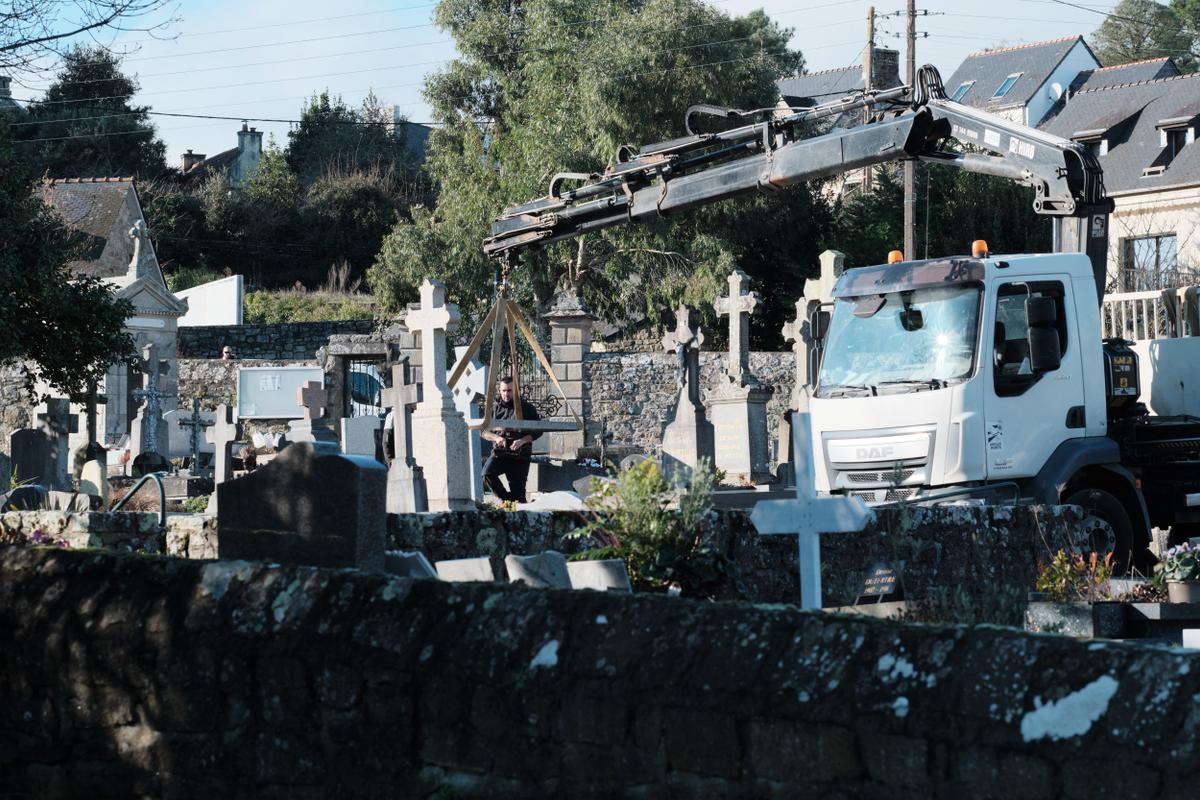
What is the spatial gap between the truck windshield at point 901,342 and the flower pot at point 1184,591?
2809 millimetres

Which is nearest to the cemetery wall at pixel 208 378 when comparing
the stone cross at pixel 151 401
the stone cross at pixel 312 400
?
the stone cross at pixel 151 401

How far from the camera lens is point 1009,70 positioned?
50.3 meters

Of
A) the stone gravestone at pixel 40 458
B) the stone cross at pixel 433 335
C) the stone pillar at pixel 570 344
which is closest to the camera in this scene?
the stone cross at pixel 433 335

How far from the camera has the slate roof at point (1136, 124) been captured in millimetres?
36562

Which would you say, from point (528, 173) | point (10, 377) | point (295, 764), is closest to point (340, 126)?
point (528, 173)

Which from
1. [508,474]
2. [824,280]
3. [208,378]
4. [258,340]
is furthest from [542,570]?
[258,340]

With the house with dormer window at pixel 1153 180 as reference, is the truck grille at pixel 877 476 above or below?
below

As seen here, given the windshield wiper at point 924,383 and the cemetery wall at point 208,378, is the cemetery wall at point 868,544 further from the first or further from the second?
the cemetery wall at point 208,378

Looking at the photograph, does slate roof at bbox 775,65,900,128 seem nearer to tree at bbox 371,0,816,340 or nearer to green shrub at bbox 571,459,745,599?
tree at bbox 371,0,816,340

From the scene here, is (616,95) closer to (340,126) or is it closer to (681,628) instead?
(340,126)

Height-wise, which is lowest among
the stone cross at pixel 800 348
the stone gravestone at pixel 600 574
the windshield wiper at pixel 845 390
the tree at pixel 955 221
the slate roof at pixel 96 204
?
the stone gravestone at pixel 600 574

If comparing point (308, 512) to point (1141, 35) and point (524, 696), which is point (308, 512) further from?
point (1141, 35)

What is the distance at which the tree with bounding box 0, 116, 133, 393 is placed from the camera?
48.7 ft

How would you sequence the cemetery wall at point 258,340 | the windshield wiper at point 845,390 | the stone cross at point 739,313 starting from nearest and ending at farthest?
the windshield wiper at point 845,390, the stone cross at point 739,313, the cemetery wall at point 258,340
